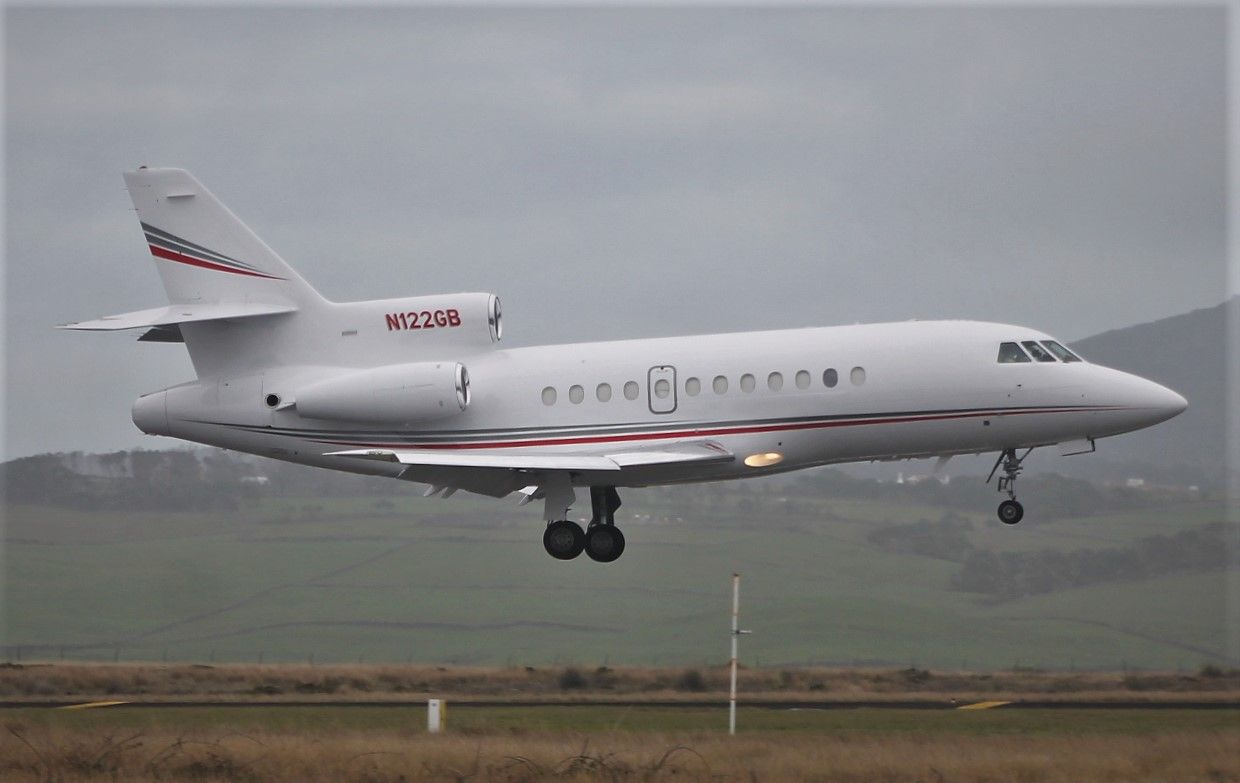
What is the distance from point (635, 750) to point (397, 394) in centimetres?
1005

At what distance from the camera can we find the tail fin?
1416 inches

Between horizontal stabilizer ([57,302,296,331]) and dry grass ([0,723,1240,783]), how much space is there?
877 centimetres

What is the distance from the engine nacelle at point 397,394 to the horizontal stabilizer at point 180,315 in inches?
98.0

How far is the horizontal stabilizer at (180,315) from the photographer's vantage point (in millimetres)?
33781

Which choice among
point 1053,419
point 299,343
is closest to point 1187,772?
point 1053,419

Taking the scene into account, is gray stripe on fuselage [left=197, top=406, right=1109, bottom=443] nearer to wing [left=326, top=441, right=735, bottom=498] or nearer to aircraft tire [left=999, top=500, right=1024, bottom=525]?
wing [left=326, top=441, right=735, bottom=498]

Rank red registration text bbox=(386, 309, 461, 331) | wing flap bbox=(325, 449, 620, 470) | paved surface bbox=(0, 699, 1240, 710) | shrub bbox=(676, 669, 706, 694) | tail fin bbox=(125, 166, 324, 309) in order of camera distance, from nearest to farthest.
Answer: wing flap bbox=(325, 449, 620, 470) < red registration text bbox=(386, 309, 461, 331) < paved surface bbox=(0, 699, 1240, 710) < tail fin bbox=(125, 166, 324, 309) < shrub bbox=(676, 669, 706, 694)

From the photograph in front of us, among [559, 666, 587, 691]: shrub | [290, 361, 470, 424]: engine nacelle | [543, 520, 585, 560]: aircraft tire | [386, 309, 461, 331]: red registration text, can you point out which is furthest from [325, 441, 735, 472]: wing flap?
[559, 666, 587, 691]: shrub

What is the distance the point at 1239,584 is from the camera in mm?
85188

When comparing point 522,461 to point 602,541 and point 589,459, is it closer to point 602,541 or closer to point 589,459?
point 589,459

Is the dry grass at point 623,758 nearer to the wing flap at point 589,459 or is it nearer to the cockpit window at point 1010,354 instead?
the wing flap at point 589,459

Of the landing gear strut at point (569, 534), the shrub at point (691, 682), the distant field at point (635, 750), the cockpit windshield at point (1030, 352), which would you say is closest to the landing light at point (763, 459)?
the landing gear strut at point (569, 534)

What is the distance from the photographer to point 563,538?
3369cm

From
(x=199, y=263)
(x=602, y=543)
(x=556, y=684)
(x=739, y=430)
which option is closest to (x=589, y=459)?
(x=602, y=543)
